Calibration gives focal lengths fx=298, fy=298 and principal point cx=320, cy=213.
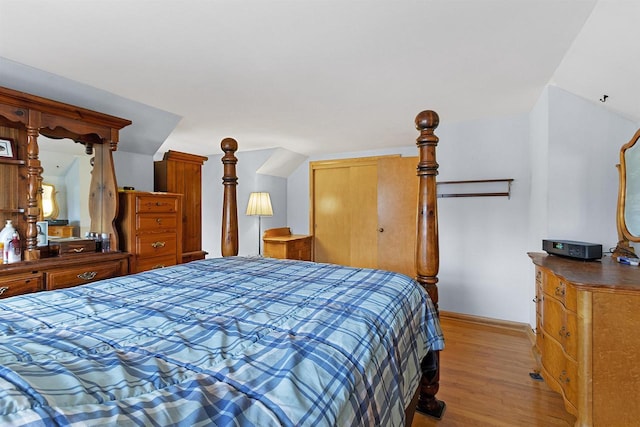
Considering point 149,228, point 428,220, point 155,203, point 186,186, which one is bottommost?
point 149,228

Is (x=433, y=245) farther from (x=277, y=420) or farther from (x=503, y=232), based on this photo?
(x=503, y=232)

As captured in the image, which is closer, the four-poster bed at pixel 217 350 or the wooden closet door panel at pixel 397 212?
the four-poster bed at pixel 217 350

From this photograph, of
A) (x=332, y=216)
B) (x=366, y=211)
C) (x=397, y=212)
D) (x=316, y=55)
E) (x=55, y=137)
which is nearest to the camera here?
(x=316, y=55)

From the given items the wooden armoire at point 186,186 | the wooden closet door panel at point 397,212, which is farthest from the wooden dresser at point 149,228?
the wooden closet door panel at point 397,212

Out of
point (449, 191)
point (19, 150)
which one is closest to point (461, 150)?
point (449, 191)

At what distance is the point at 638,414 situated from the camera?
1381 millimetres

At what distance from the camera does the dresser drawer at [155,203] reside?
2.62 m

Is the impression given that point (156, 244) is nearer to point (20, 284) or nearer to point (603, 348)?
point (20, 284)

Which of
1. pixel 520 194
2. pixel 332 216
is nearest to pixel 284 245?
pixel 332 216

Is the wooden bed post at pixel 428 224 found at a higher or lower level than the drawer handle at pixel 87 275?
higher

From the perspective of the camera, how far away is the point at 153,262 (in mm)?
2717

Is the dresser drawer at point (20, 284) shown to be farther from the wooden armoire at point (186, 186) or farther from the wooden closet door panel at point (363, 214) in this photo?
the wooden closet door panel at point (363, 214)

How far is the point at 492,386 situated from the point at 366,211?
2.69 metres

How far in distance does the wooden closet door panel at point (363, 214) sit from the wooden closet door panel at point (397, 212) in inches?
5.5
